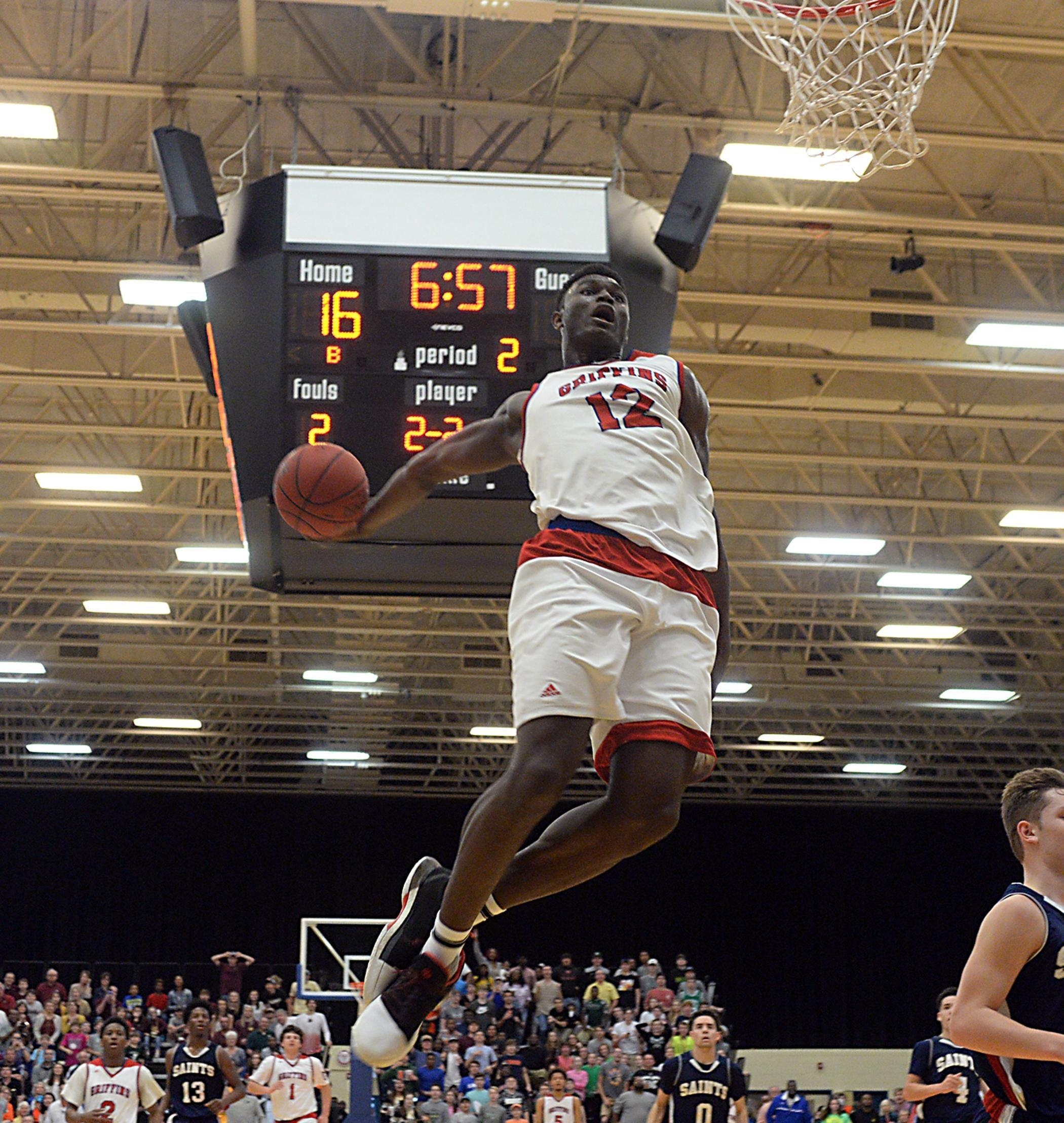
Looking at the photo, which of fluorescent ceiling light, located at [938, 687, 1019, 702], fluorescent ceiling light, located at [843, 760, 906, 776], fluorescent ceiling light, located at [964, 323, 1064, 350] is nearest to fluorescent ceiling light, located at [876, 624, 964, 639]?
fluorescent ceiling light, located at [938, 687, 1019, 702]

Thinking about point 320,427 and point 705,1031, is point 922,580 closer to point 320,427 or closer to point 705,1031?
point 705,1031

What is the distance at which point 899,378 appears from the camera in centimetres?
1579

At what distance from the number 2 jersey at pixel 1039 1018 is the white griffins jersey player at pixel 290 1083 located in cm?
881

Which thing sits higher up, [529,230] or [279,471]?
[529,230]

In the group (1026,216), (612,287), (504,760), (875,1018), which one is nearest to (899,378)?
(1026,216)

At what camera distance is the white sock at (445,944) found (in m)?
3.02

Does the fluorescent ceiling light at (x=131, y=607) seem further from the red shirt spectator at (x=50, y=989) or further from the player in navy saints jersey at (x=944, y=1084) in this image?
the player in navy saints jersey at (x=944, y=1084)

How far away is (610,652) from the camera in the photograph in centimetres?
304

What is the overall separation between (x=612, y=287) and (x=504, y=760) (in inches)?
1020

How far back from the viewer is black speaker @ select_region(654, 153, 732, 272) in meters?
7.52

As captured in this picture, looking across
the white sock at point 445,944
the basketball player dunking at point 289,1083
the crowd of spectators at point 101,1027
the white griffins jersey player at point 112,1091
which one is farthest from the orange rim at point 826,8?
the crowd of spectators at point 101,1027

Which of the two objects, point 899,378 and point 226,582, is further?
point 226,582

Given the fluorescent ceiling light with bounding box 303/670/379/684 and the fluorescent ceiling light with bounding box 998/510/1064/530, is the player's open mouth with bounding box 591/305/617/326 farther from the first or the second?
the fluorescent ceiling light with bounding box 303/670/379/684

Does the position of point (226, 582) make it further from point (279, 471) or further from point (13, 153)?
point (279, 471)
